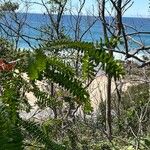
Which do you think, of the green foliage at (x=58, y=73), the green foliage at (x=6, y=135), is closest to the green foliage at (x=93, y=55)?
the green foliage at (x=58, y=73)

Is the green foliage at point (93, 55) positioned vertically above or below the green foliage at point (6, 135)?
above

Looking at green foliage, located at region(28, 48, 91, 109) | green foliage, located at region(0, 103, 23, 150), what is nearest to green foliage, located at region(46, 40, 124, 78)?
green foliage, located at region(28, 48, 91, 109)

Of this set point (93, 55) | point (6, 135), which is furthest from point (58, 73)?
point (6, 135)

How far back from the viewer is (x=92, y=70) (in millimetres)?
782

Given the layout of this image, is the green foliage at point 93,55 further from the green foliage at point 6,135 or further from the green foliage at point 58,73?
the green foliage at point 6,135

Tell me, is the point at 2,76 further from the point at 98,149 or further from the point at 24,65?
the point at 98,149

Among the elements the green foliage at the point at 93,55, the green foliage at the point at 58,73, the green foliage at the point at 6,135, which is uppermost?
the green foliage at the point at 93,55

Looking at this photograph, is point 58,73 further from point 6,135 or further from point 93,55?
point 6,135

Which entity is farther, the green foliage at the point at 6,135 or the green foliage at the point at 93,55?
the green foliage at the point at 93,55

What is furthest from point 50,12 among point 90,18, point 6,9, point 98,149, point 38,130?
point 38,130

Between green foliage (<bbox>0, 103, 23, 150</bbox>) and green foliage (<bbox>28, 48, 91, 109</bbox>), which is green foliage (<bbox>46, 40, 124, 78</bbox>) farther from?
green foliage (<bbox>0, 103, 23, 150</bbox>)

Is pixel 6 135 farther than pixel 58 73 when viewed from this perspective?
No

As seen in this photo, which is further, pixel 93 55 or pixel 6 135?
pixel 93 55

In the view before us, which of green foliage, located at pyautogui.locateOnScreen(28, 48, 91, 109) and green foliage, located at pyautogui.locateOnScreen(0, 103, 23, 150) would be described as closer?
green foliage, located at pyautogui.locateOnScreen(0, 103, 23, 150)
